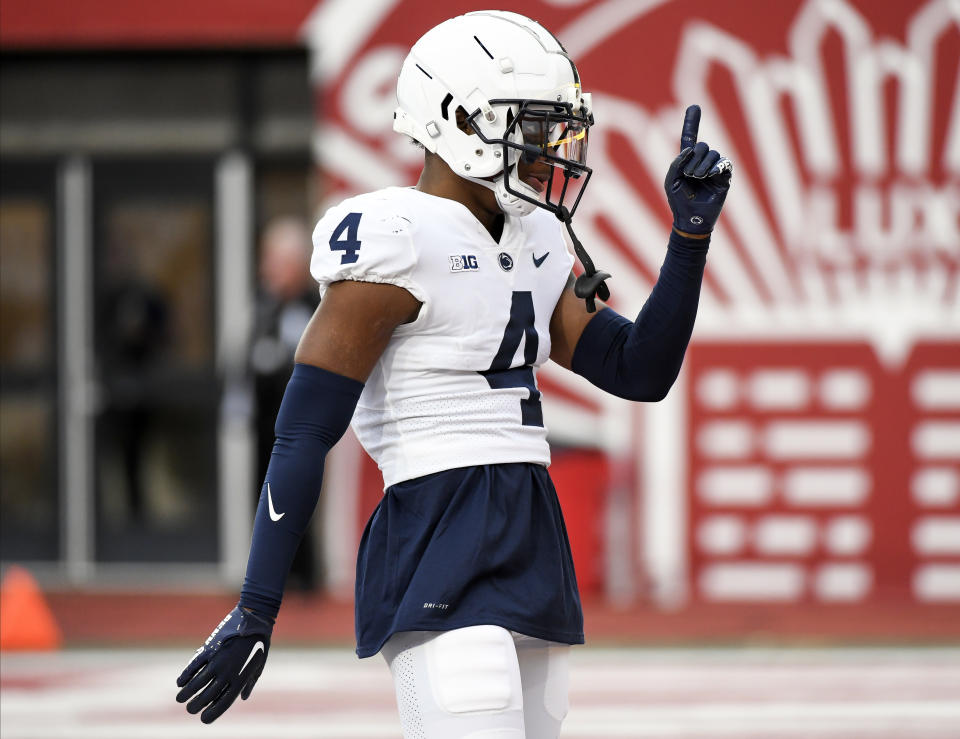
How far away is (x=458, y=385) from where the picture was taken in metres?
3.01

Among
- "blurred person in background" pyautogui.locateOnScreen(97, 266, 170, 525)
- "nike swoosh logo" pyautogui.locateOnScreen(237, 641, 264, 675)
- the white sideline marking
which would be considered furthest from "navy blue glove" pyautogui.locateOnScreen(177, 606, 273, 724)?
"blurred person in background" pyautogui.locateOnScreen(97, 266, 170, 525)

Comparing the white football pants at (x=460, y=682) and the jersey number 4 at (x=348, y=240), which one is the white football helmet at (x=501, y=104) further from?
the white football pants at (x=460, y=682)

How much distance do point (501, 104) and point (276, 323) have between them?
655 cm

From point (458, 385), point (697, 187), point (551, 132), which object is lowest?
point (458, 385)

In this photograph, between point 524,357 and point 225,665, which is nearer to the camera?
point 225,665

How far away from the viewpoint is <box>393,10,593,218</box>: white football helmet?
9.89 feet

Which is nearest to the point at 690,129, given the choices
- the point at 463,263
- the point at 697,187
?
the point at 697,187

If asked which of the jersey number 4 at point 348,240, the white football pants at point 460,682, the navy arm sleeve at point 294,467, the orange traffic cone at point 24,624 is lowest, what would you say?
the orange traffic cone at point 24,624

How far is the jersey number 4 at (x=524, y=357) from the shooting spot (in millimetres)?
3041

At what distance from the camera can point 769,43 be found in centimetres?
991

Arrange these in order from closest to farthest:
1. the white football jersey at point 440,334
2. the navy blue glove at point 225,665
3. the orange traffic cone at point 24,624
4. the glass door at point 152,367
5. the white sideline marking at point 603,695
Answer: the navy blue glove at point 225,665, the white football jersey at point 440,334, the white sideline marking at point 603,695, the orange traffic cone at point 24,624, the glass door at point 152,367

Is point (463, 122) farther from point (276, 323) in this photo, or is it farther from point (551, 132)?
point (276, 323)

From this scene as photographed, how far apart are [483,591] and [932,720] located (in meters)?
4.11

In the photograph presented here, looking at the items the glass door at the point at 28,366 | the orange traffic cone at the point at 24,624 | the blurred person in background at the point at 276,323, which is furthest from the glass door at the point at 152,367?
the orange traffic cone at the point at 24,624
